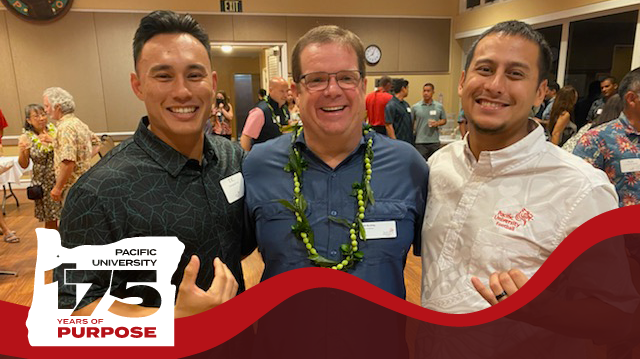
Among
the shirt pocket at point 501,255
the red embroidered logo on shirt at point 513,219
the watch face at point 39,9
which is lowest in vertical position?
the shirt pocket at point 501,255

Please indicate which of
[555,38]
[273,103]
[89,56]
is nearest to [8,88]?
[89,56]

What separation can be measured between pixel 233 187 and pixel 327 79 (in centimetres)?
47

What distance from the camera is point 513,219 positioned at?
3.93 ft

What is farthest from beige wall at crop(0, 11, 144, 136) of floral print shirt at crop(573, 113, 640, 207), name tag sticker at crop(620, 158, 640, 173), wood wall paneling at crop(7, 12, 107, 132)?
name tag sticker at crop(620, 158, 640, 173)

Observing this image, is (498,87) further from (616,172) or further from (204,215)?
(616,172)

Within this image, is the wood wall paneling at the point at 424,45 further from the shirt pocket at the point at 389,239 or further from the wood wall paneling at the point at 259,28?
the shirt pocket at the point at 389,239

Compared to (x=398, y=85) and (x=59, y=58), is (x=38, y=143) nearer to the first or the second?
(x=59, y=58)

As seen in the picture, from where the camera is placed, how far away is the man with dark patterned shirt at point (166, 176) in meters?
1.11

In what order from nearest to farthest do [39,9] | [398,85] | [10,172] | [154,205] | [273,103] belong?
[154,205], [273,103], [10,172], [398,85], [39,9]

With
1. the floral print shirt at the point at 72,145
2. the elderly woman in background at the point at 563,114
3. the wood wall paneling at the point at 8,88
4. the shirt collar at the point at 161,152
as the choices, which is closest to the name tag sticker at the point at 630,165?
the shirt collar at the point at 161,152

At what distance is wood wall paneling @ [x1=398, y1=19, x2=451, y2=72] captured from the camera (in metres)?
8.55

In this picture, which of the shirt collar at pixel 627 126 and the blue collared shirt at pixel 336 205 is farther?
the shirt collar at pixel 627 126

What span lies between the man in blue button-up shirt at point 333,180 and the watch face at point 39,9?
7.48m

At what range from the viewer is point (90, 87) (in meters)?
7.34
